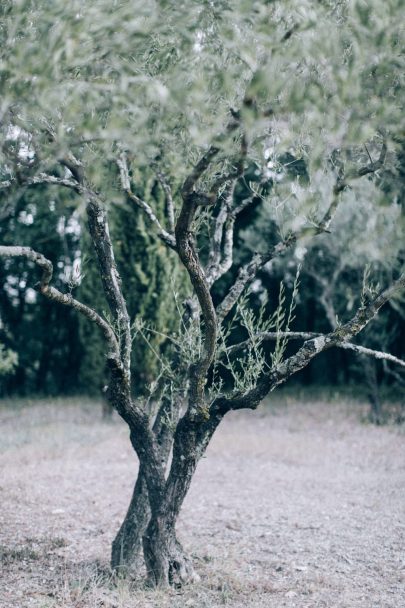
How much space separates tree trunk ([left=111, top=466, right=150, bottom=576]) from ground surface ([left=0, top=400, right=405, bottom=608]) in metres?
0.21

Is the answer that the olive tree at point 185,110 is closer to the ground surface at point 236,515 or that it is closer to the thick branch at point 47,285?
the thick branch at point 47,285

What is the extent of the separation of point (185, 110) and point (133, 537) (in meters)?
3.98

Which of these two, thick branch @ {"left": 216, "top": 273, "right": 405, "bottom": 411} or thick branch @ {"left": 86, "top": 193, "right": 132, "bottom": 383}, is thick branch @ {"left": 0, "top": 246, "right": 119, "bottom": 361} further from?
thick branch @ {"left": 216, "top": 273, "right": 405, "bottom": 411}

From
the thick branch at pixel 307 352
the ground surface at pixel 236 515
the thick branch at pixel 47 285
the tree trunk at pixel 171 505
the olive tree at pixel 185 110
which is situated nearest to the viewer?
the olive tree at pixel 185 110

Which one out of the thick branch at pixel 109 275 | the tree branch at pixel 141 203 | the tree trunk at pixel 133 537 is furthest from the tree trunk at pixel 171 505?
the tree branch at pixel 141 203

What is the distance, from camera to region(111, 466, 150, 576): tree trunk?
5852mm

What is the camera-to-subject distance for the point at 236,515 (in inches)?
332

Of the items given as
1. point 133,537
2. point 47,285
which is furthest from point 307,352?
point 133,537

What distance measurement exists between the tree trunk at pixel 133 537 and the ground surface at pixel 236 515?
0.21 meters

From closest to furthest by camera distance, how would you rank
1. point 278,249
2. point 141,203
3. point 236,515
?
1. point 278,249
2. point 141,203
3. point 236,515

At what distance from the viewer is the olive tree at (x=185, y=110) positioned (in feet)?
11.2

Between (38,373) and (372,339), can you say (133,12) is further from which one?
(38,373)

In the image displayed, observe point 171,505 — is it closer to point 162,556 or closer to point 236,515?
point 162,556

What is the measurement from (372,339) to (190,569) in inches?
415
